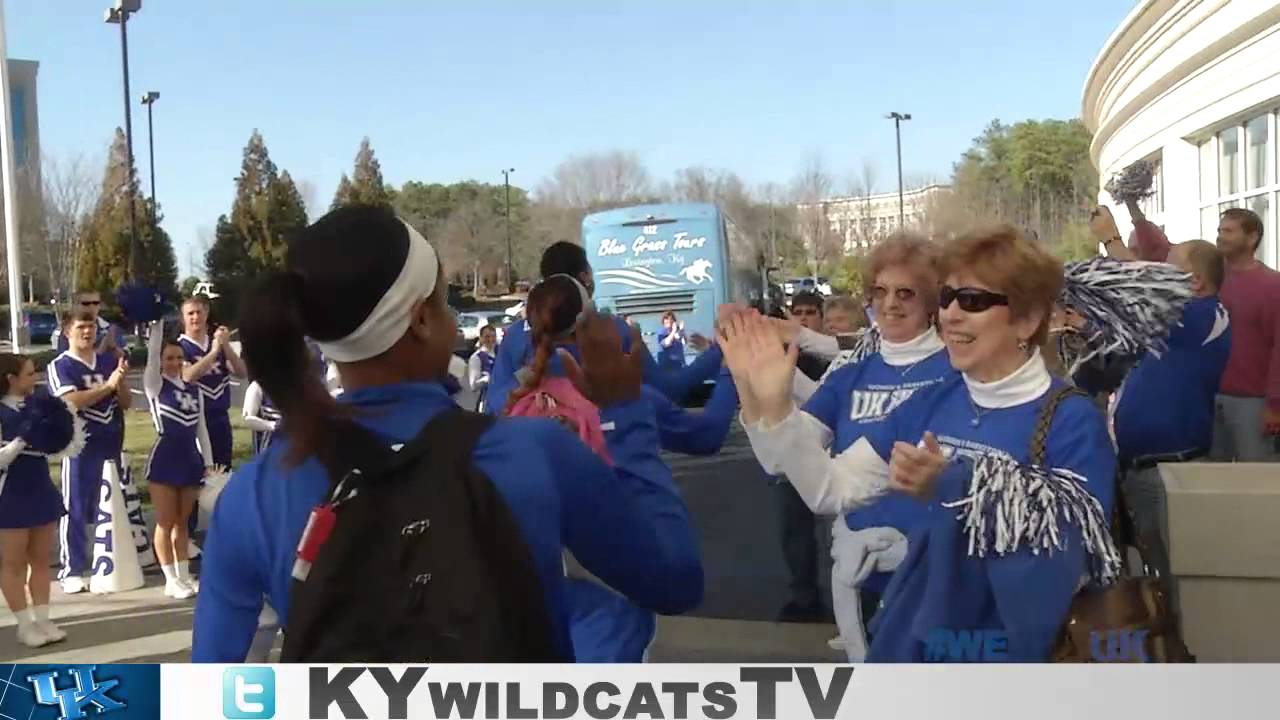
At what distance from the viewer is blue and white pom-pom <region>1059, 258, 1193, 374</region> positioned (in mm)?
1737

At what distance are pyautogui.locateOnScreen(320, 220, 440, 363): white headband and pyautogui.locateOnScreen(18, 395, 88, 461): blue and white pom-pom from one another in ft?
9.86

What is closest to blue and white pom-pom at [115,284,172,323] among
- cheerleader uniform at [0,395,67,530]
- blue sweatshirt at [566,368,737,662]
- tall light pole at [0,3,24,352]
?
tall light pole at [0,3,24,352]

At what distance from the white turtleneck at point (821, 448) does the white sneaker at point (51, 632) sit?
308cm

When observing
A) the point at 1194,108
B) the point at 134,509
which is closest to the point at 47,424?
the point at 134,509

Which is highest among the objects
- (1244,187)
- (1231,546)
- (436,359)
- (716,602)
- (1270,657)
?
(1244,187)

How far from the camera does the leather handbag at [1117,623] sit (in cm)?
145

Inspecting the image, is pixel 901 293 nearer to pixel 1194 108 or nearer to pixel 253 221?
pixel 1194 108

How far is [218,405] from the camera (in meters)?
4.74

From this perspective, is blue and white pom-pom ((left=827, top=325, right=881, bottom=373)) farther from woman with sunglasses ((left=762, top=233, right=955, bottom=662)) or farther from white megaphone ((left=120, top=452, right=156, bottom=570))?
white megaphone ((left=120, top=452, right=156, bottom=570))

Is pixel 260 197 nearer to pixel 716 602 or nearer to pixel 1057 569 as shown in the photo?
pixel 1057 569

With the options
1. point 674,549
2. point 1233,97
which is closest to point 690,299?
point 1233,97

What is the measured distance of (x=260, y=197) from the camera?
1758 millimetres

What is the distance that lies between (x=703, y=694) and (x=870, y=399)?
2.48 ft

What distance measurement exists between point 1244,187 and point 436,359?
5.65 feet
